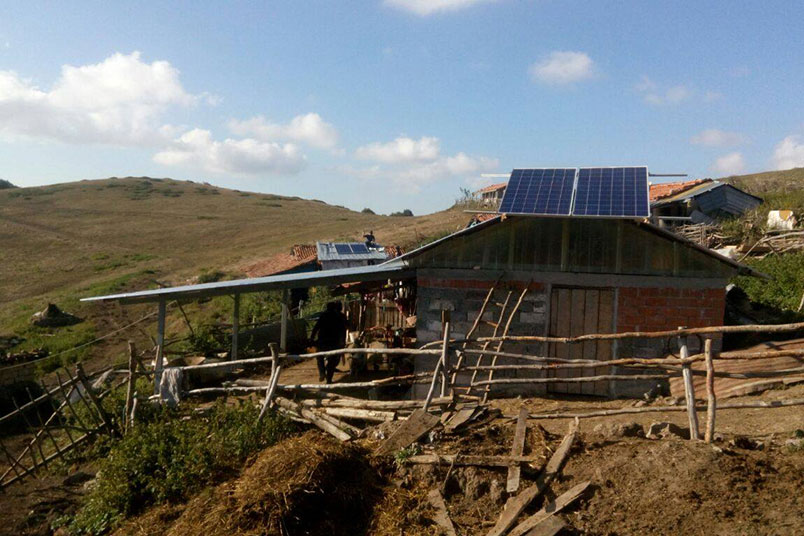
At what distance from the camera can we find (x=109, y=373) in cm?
1270

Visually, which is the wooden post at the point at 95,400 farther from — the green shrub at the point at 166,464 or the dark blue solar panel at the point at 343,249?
the dark blue solar panel at the point at 343,249

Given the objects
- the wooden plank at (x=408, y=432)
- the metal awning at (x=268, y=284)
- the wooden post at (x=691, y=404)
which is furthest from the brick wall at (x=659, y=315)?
the wooden plank at (x=408, y=432)

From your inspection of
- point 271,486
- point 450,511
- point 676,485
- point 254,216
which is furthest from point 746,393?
point 254,216

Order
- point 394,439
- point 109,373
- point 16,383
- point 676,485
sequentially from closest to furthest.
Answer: point 676,485
point 394,439
point 109,373
point 16,383

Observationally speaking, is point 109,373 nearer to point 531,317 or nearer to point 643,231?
point 531,317

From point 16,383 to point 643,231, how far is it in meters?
15.0

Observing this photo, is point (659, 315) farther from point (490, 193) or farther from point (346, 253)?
point (490, 193)

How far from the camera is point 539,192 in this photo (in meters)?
9.66

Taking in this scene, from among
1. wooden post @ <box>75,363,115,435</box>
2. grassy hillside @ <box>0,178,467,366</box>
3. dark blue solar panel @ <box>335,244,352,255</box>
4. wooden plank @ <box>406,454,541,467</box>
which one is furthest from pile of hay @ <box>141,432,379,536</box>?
dark blue solar panel @ <box>335,244,352,255</box>

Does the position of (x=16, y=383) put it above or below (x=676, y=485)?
below

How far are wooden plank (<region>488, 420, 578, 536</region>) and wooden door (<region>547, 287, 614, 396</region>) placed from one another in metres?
4.42

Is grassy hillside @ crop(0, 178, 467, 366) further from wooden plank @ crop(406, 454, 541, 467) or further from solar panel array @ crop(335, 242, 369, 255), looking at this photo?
wooden plank @ crop(406, 454, 541, 467)

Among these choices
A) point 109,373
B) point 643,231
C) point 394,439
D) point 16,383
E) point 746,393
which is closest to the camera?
point 394,439

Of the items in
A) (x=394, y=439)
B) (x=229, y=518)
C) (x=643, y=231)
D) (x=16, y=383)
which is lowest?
(x=16, y=383)
